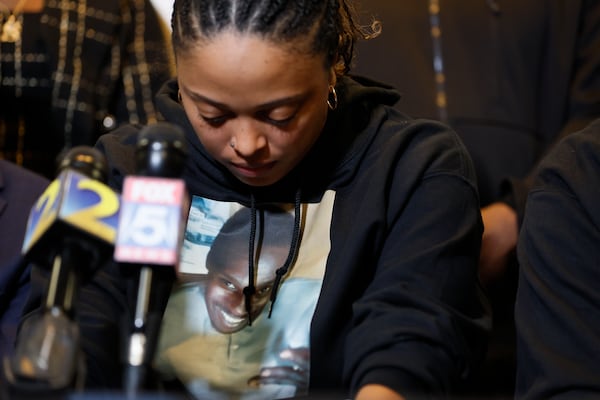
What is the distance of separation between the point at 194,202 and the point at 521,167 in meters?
0.87

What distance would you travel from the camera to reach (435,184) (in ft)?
4.46

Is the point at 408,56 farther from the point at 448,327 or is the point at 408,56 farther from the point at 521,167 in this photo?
the point at 448,327

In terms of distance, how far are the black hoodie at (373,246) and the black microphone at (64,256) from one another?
0.34 meters

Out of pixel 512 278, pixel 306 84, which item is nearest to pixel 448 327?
pixel 306 84

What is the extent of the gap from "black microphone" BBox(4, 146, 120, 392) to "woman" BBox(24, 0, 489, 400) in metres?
0.35

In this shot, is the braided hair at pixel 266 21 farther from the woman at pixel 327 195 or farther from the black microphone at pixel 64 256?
the black microphone at pixel 64 256

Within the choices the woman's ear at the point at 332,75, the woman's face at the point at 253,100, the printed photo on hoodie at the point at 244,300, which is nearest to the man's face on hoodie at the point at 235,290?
the printed photo on hoodie at the point at 244,300

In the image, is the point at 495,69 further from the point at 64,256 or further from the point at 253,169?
the point at 64,256

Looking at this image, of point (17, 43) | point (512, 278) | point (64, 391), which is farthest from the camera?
point (17, 43)

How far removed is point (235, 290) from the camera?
1.39m

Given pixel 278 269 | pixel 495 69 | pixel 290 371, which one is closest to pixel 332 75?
pixel 278 269

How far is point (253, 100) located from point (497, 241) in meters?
0.81

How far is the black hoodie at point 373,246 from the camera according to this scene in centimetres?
124

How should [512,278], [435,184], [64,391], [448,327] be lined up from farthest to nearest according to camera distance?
[512,278], [435,184], [448,327], [64,391]
